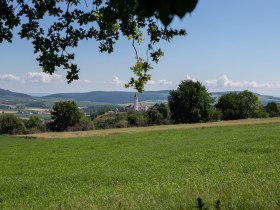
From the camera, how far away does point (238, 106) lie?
315 ft

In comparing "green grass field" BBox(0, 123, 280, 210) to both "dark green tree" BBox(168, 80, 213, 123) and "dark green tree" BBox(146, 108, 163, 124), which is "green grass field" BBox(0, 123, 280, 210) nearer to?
"dark green tree" BBox(146, 108, 163, 124)

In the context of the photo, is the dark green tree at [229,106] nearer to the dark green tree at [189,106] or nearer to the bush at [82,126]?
the dark green tree at [189,106]

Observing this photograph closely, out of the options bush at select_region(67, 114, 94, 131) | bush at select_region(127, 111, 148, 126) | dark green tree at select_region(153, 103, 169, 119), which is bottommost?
bush at select_region(67, 114, 94, 131)

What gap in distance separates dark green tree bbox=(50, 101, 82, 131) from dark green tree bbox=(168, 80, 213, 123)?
21.5 meters

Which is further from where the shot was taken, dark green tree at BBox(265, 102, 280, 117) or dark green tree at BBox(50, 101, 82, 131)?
dark green tree at BBox(265, 102, 280, 117)

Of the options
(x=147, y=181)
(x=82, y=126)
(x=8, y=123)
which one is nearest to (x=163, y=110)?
(x=82, y=126)

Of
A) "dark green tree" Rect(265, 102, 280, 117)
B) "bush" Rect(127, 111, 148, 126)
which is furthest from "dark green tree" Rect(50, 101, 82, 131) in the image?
"dark green tree" Rect(265, 102, 280, 117)

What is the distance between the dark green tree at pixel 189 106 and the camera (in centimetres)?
9412

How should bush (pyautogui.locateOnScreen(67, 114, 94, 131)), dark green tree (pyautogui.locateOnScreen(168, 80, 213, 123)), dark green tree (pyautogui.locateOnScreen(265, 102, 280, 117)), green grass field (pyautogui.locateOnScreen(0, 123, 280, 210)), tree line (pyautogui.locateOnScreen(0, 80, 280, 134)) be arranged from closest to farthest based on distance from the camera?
green grass field (pyautogui.locateOnScreen(0, 123, 280, 210))
bush (pyautogui.locateOnScreen(67, 114, 94, 131))
tree line (pyautogui.locateOnScreen(0, 80, 280, 134))
dark green tree (pyautogui.locateOnScreen(168, 80, 213, 123))
dark green tree (pyautogui.locateOnScreen(265, 102, 280, 117))

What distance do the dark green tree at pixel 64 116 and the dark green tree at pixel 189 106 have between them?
21.5 meters

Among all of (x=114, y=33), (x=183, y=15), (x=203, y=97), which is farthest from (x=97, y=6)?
(x=203, y=97)

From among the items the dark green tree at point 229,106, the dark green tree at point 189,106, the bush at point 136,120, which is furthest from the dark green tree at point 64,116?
the dark green tree at point 229,106

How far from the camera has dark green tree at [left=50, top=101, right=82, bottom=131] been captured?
91.8 metres

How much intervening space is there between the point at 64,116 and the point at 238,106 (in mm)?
39587
